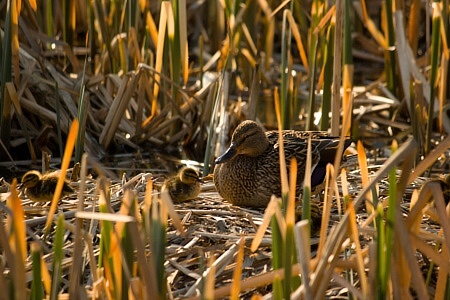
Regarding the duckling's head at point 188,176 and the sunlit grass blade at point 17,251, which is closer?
the sunlit grass blade at point 17,251

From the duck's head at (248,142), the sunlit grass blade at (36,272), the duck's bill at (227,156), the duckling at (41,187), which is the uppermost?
the duck's head at (248,142)

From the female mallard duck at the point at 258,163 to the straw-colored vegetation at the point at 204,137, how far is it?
111 millimetres

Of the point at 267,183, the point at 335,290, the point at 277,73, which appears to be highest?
the point at 277,73

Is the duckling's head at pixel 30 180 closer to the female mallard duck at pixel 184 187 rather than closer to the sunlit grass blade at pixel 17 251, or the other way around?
the female mallard duck at pixel 184 187

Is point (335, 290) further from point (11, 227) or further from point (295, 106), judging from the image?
point (295, 106)

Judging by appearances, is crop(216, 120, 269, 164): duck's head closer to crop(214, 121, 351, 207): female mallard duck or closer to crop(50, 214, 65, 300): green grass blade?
crop(214, 121, 351, 207): female mallard duck

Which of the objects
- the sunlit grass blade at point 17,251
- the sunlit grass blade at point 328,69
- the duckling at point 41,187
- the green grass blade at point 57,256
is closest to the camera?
the sunlit grass blade at point 17,251

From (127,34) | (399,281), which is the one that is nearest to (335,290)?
(399,281)

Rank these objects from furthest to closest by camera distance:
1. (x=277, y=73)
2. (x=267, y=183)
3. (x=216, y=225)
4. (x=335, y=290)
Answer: (x=277, y=73)
(x=267, y=183)
(x=216, y=225)
(x=335, y=290)

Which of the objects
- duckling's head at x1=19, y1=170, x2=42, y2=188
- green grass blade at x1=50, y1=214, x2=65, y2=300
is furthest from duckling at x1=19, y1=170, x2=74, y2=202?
green grass blade at x1=50, y1=214, x2=65, y2=300

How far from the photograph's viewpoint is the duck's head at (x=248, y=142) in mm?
5156

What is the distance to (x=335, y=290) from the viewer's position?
3.79 meters

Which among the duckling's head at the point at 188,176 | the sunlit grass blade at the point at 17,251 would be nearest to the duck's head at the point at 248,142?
the duckling's head at the point at 188,176

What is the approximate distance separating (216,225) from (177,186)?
1.20 ft
